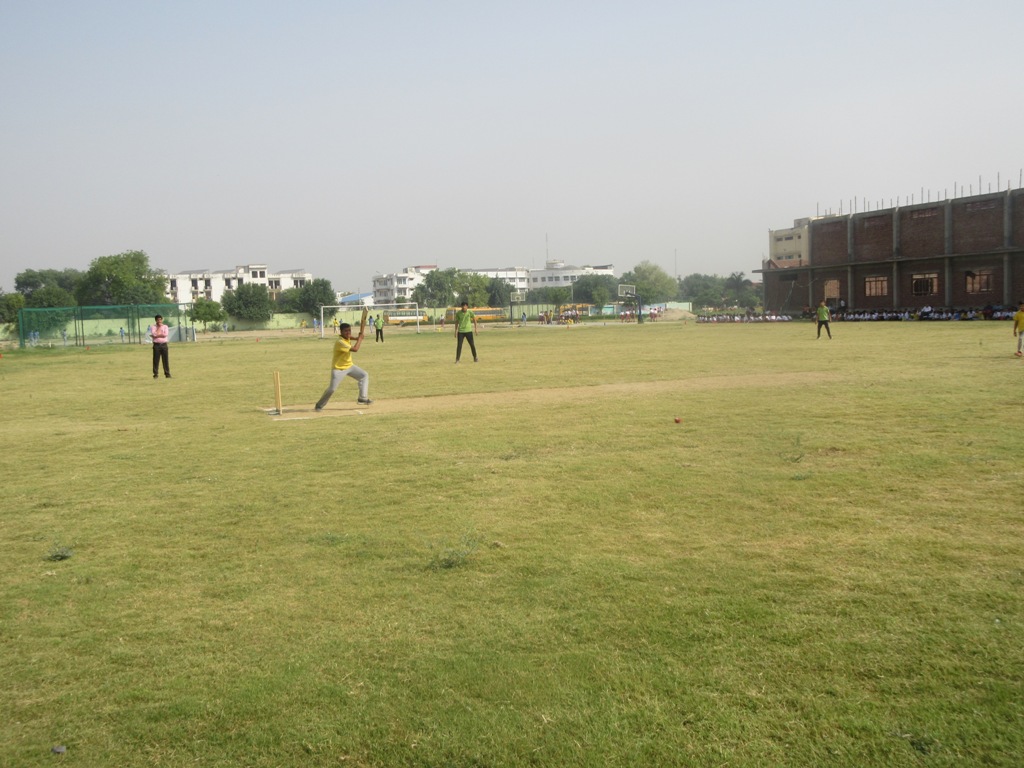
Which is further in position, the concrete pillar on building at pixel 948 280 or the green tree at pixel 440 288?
the green tree at pixel 440 288

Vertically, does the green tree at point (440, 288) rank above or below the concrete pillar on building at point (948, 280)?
above

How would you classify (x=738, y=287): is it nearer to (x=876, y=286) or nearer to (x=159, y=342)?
(x=876, y=286)

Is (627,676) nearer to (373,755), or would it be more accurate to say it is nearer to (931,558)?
(373,755)

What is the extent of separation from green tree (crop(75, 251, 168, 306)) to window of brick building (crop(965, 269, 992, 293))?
321 ft

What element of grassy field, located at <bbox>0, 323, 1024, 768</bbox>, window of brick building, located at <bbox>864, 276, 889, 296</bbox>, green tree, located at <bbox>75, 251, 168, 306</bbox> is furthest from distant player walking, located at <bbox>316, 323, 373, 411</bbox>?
green tree, located at <bbox>75, 251, 168, 306</bbox>

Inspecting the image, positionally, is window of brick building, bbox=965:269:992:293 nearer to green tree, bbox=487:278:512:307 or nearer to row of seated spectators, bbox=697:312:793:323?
row of seated spectators, bbox=697:312:793:323

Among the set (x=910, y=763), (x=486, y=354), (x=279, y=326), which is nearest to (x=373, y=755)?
(x=910, y=763)

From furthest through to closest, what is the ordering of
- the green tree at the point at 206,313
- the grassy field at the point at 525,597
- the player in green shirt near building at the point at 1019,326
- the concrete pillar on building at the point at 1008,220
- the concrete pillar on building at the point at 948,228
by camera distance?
the green tree at the point at 206,313
the concrete pillar on building at the point at 948,228
the concrete pillar on building at the point at 1008,220
the player in green shirt near building at the point at 1019,326
the grassy field at the point at 525,597

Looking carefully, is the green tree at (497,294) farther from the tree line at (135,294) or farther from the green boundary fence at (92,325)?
the green boundary fence at (92,325)

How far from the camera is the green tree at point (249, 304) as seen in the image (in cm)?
11631

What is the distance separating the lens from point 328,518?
8273mm

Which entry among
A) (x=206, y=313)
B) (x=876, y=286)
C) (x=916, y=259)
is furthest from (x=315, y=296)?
(x=916, y=259)

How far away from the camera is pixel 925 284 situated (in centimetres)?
6519

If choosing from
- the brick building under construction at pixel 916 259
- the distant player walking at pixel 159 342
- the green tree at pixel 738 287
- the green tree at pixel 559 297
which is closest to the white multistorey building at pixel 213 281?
the green tree at pixel 559 297
